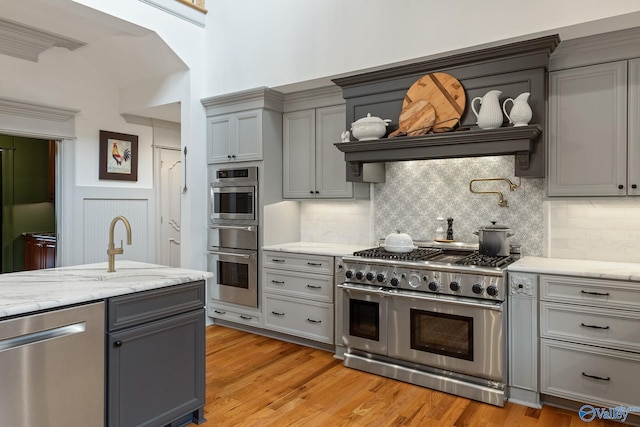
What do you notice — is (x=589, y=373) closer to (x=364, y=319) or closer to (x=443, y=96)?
(x=364, y=319)

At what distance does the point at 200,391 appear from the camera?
2.55 m

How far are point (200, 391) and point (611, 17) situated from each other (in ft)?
11.4

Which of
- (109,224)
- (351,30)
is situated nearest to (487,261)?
(351,30)

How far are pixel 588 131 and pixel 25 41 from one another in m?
5.17

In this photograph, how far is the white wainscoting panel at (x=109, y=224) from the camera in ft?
16.3

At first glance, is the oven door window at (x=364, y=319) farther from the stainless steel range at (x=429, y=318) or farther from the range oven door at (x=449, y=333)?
the range oven door at (x=449, y=333)

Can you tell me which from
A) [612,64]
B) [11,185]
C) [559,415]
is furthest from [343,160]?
[11,185]

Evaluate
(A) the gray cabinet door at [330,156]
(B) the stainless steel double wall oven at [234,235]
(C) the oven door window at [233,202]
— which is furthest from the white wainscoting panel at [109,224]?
(A) the gray cabinet door at [330,156]

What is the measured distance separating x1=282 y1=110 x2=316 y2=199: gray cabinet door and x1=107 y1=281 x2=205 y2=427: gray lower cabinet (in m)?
2.01

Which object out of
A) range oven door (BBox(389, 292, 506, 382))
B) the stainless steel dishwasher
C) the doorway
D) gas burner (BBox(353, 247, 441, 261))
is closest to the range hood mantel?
gas burner (BBox(353, 247, 441, 261))

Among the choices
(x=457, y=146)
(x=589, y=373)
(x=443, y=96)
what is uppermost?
(x=443, y=96)

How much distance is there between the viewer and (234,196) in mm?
4488

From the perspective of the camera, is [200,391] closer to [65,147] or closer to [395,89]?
[395,89]

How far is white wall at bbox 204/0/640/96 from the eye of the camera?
9.52 ft
